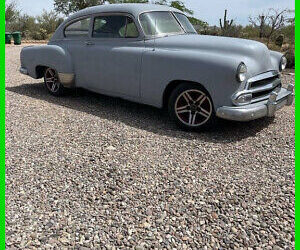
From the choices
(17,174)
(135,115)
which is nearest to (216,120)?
(135,115)

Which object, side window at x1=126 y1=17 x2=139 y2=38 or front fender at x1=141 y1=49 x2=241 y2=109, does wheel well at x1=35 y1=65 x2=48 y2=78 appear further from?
front fender at x1=141 y1=49 x2=241 y2=109

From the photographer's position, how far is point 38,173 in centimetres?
320

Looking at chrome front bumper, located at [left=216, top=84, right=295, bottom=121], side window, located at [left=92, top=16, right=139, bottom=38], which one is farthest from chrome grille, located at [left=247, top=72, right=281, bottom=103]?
side window, located at [left=92, top=16, right=139, bottom=38]

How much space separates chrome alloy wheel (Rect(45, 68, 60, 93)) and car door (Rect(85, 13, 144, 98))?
3.45ft

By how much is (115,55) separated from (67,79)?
1.30 m

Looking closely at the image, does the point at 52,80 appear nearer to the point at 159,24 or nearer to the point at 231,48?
the point at 159,24

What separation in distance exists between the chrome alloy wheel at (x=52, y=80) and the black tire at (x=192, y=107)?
2.87 meters

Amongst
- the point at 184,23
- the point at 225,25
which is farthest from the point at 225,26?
the point at 184,23

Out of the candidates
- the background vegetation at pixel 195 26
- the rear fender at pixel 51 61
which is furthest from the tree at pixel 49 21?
the rear fender at pixel 51 61

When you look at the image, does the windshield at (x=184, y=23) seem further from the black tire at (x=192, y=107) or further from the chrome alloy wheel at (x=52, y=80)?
the chrome alloy wheel at (x=52, y=80)

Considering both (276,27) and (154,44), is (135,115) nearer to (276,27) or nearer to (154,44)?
(154,44)

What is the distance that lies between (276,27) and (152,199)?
1819cm

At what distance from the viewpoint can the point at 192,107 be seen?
171 inches

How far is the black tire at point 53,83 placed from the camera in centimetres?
618
